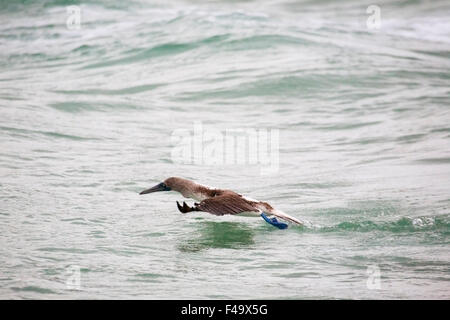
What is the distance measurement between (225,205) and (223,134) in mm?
5207

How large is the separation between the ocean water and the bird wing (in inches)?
14.6

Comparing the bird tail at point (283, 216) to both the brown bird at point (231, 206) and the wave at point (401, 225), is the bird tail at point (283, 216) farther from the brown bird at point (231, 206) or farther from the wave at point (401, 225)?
the wave at point (401, 225)

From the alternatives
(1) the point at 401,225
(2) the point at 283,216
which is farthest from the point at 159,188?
(1) the point at 401,225

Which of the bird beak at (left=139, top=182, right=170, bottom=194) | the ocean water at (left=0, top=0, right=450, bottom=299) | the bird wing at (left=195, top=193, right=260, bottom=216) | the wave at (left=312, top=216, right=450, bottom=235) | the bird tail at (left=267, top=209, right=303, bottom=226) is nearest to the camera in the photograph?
the ocean water at (left=0, top=0, right=450, bottom=299)

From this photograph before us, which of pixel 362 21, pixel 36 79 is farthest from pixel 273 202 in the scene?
pixel 362 21

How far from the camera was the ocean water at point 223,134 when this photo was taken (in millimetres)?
7555

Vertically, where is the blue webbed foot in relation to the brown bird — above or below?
below

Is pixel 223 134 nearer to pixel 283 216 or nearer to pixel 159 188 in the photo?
pixel 159 188

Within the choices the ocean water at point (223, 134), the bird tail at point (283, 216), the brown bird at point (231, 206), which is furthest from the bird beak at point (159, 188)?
the bird tail at point (283, 216)

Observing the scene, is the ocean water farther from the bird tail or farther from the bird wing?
the bird wing

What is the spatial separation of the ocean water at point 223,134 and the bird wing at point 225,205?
37 cm

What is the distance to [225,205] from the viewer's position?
851 cm

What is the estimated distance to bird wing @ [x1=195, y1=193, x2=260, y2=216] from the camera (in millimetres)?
8406

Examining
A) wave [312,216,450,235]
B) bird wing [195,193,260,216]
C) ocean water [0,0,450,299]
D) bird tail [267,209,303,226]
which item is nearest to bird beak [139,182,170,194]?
ocean water [0,0,450,299]
